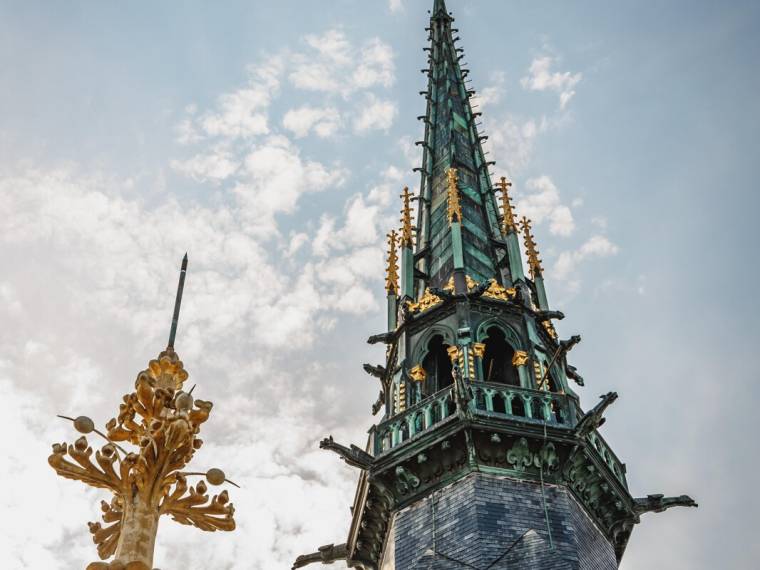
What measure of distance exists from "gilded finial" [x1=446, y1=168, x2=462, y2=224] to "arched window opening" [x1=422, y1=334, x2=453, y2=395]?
5.34m

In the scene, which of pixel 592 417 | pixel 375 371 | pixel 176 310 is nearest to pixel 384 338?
pixel 375 371

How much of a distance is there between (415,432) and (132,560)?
16650mm

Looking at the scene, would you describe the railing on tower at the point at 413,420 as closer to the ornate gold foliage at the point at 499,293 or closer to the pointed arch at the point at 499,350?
the pointed arch at the point at 499,350

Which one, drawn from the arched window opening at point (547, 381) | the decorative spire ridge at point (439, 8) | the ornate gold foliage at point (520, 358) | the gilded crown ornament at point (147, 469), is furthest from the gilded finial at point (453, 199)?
the gilded crown ornament at point (147, 469)

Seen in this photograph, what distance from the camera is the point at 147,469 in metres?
10.4

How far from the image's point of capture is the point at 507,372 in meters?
30.0

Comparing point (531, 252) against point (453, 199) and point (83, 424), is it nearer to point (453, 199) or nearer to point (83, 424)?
point (453, 199)

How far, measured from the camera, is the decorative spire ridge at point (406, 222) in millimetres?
36000

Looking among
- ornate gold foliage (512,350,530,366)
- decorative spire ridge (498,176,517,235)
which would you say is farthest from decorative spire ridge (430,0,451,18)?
ornate gold foliage (512,350,530,366)

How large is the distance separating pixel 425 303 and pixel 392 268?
16.3 ft

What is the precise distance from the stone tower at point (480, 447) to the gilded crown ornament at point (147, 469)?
1308cm

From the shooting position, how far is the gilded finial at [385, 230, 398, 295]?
3469 cm

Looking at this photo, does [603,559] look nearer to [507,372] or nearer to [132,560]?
[507,372]

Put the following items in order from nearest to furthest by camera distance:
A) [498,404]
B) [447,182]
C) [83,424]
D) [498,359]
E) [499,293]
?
[83,424] → [498,404] → [498,359] → [499,293] → [447,182]
